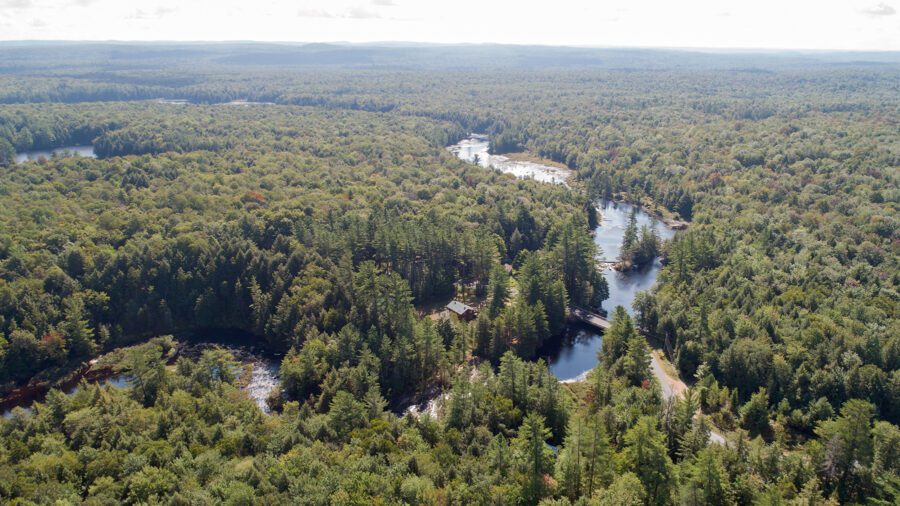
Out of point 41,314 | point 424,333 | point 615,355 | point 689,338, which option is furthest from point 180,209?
point 689,338

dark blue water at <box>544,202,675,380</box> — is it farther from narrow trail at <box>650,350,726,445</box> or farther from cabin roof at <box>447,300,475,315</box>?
cabin roof at <box>447,300,475,315</box>

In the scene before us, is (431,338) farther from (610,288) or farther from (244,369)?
(610,288)

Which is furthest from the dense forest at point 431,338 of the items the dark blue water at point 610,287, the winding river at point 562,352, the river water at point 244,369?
the dark blue water at point 610,287

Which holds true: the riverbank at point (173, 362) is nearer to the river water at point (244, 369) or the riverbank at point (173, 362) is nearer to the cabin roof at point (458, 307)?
the river water at point (244, 369)

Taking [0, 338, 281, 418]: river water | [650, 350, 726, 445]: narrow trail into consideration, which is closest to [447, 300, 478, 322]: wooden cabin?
[650, 350, 726, 445]: narrow trail

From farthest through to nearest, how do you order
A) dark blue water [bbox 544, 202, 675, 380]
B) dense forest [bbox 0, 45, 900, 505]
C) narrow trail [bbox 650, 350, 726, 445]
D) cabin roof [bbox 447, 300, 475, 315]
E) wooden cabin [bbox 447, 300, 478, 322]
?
cabin roof [bbox 447, 300, 475, 315] → wooden cabin [bbox 447, 300, 478, 322] → dark blue water [bbox 544, 202, 675, 380] → narrow trail [bbox 650, 350, 726, 445] → dense forest [bbox 0, 45, 900, 505]

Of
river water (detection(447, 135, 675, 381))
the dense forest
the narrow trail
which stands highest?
the dense forest

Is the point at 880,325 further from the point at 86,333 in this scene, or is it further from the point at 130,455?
the point at 86,333
